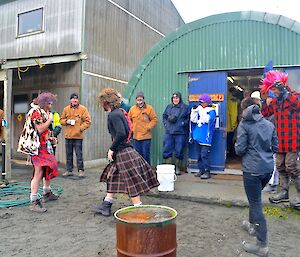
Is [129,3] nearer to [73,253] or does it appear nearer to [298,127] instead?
[298,127]

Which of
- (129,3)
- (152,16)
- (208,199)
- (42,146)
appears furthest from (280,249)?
(152,16)

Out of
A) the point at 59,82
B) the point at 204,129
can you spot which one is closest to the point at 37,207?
→ the point at 204,129

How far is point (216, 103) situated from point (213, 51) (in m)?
1.27

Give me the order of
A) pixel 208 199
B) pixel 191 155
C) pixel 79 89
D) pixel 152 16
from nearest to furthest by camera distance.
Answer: pixel 208 199 < pixel 191 155 < pixel 79 89 < pixel 152 16

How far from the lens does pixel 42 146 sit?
5301mm

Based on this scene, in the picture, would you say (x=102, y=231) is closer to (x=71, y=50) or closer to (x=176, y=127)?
(x=176, y=127)

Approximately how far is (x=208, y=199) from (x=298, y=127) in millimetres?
1924

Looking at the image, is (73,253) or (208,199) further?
(208,199)

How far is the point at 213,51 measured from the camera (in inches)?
308

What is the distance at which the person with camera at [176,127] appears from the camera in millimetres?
7488

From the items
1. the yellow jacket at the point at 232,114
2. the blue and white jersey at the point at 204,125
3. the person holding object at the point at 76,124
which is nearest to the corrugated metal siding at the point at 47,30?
the person holding object at the point at 76,124

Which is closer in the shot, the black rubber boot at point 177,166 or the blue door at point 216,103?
the blue door at point 216,103

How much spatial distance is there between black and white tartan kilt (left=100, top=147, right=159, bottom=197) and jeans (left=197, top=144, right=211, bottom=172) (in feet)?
8.92

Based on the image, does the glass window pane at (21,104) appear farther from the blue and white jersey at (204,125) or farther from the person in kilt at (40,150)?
the blue and white jersey at (204,125)
